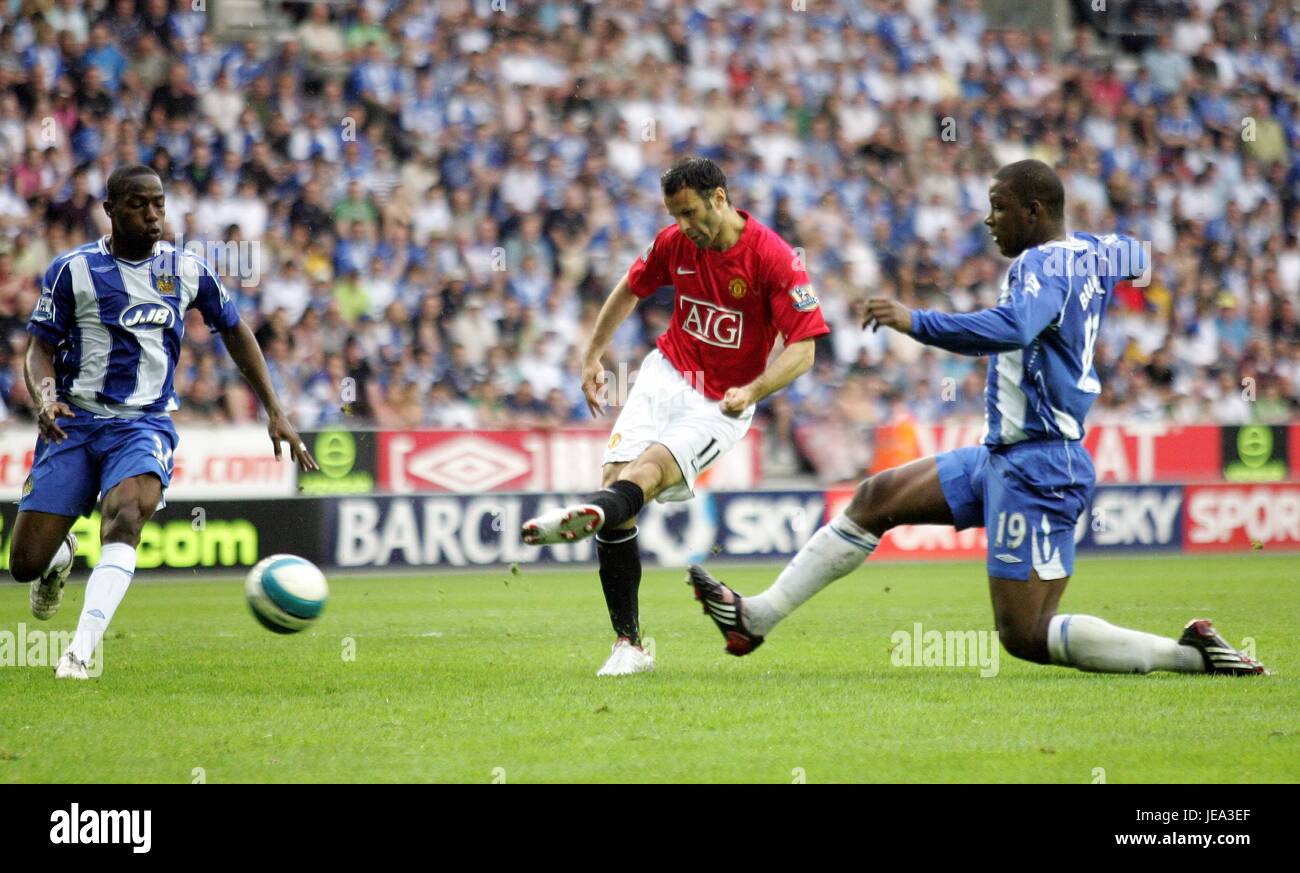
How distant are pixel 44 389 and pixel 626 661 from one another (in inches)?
113

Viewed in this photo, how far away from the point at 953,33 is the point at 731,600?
52.4ft

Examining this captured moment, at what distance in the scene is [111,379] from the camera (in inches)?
299

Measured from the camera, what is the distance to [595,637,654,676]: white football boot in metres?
7.44

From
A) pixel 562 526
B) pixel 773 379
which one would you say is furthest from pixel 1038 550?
pixel 562 526

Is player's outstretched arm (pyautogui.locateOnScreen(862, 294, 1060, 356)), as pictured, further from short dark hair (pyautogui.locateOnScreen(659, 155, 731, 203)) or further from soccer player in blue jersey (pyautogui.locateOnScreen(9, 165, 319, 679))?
soccer player in blue jersey (pyautogui.locateOnScreen(9, 165, 319, 679))

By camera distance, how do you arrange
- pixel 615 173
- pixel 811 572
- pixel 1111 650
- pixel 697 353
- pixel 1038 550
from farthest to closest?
pixel 615 173
pixel 697 353
pixel 811 572
pixel 1111 650
pixel 1038 550

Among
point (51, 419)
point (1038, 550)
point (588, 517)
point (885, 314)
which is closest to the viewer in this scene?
point (885, 314)

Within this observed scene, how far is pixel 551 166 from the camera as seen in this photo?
17844 mm

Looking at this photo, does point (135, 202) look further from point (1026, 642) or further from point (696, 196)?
point (1026, 642)

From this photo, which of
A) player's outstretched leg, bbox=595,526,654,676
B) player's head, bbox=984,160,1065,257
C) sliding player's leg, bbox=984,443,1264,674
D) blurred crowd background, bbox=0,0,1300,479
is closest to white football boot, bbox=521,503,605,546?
player's outstretched leg, bbox=595,526,654,676

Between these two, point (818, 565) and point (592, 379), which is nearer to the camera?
point (818, 565)

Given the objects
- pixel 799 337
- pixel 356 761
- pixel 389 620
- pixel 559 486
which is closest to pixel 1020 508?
pixel 799 337

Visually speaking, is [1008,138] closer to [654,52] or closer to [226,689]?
[654,52]

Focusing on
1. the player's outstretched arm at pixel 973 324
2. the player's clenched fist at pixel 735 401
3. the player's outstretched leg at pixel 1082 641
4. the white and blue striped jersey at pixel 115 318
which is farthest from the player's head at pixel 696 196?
the white and blue striped jersey at pixel 115 318
